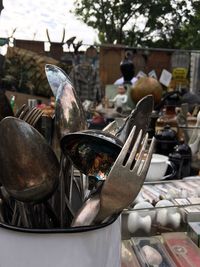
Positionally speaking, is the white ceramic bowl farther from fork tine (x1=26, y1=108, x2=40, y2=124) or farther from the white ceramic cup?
fork tine (x1=26, y1=108, x2=40, y2=124)

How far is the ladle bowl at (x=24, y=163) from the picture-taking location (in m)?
0.22

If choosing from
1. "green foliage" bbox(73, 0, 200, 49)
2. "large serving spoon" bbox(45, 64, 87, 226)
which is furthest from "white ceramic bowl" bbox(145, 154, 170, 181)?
"green foliage" bbox(73, 0, 200, 49)

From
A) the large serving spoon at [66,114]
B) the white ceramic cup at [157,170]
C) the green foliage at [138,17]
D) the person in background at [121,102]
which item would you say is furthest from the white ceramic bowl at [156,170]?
Result: the green foliage at [138,17]

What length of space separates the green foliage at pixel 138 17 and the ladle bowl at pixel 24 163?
32.4ft

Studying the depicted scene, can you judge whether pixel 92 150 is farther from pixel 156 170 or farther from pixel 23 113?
pixel 156 170

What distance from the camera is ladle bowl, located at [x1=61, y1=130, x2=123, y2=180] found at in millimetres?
240

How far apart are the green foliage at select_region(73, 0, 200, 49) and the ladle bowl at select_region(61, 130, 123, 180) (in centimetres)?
982

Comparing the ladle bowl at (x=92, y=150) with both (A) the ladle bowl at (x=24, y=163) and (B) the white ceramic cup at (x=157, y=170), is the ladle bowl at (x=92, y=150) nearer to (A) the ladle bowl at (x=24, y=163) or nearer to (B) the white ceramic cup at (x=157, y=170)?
(A) the ladle bowl at (x=24, y=163)

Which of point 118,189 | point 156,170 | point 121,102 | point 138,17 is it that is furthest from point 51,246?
point 138,17

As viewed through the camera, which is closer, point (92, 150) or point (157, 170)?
point (92, 150)

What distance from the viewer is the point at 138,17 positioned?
34.0 feet

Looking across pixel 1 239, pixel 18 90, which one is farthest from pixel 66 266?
pixel 18 90

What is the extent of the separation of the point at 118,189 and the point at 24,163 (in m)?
0.06

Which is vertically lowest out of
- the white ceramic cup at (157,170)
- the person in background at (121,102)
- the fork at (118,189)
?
the white ceramic cup at (157,170)
